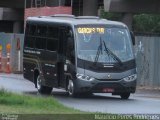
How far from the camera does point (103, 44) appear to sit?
974 inches

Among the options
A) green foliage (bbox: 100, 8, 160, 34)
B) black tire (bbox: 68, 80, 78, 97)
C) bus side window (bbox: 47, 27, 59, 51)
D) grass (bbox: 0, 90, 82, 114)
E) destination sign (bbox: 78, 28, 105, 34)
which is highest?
destination sign (bbox: 78, 28, 105, 34)

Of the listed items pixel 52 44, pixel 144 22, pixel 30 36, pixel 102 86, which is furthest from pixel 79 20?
pixel 144 22

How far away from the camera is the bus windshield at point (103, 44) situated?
80.4ft

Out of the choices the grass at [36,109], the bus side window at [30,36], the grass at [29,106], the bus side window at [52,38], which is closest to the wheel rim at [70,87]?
the bus side window at [52,38]

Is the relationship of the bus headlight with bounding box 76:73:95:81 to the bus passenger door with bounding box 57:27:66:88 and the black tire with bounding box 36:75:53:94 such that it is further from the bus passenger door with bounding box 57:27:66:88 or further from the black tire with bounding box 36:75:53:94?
the black tire with bounding box 36:75:53:94

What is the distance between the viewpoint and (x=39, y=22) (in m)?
27.6

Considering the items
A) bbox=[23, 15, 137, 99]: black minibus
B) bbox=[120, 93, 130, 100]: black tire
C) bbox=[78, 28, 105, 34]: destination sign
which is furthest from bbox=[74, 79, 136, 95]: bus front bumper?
bbox=[78, 28, 105, 34]: destination sign

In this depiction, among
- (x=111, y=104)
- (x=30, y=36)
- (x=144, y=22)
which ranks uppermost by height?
(x=30, y=36)

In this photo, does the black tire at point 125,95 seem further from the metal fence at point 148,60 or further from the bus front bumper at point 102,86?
the metal fence at point 148,60

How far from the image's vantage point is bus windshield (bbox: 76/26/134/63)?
24.5m

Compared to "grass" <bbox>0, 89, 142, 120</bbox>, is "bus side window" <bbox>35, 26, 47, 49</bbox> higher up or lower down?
higher up

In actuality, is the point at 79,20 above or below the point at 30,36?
above

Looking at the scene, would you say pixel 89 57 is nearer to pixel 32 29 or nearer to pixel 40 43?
pixel 40 43

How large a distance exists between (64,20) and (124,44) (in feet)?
7.74
